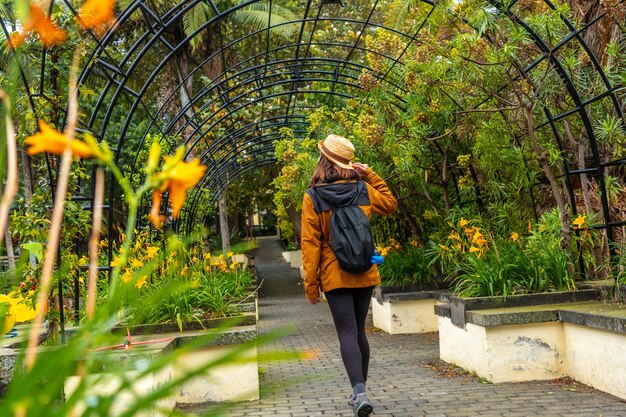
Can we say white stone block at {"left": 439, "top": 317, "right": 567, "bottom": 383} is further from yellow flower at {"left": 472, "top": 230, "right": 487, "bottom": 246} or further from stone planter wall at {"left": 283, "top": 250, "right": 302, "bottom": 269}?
stone planter wall at {"left": 283, "top": 250, "right": 302, "bottom": 269}

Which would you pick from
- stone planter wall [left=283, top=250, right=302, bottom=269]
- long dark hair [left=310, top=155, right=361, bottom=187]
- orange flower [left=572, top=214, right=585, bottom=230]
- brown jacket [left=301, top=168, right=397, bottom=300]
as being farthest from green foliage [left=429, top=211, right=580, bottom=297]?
stone planter wall [left=283, top=250, right=302, bottom=269]

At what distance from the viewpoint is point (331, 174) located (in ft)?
17.7

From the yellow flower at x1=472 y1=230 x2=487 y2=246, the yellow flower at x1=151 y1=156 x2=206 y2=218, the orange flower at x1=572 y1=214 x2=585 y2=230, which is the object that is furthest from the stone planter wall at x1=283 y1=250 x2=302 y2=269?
the yellow flower at x1=151 y1=156 x2=206 y2=218

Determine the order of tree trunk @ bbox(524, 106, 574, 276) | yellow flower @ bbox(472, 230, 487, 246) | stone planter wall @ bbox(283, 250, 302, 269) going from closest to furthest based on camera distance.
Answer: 1. tree trunk @ bbox(524, 106, 574, 276)
2. yellow flower @ bbox(472, 230, 487, 246)
3. stone planter wall @ bbox(283, 250, 302, 269)

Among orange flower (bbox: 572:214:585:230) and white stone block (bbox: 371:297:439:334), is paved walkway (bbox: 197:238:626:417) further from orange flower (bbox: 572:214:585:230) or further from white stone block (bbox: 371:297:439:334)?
orange flower (bbox: 572:214:585:230)

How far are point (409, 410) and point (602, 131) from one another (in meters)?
3.36

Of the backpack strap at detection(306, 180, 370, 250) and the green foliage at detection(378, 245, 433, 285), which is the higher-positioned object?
the backpack strap at detection(306, 180, 370, 250)

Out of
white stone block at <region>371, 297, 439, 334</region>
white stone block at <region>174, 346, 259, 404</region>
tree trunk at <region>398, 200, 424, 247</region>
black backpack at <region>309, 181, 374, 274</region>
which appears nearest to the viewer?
black backpack at <region>309, 181, 374, 274</region>

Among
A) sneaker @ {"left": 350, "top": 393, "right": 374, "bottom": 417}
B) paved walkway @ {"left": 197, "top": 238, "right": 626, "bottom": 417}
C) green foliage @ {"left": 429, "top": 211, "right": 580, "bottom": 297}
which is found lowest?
paved walkway @ {"left": 197, "top": 238, "right": 626, "bottom": 417}

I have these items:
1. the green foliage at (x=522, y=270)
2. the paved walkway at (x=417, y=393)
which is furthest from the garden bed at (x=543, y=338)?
the green foliage at (x=522, y=270)

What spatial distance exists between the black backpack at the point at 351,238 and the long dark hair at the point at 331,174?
0.19 metres

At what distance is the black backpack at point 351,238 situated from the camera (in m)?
5.09

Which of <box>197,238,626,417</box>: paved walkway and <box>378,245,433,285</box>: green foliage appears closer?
<box>197,238,626,417</box>: paved walkway

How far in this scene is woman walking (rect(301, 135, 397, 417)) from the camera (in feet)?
17.0
